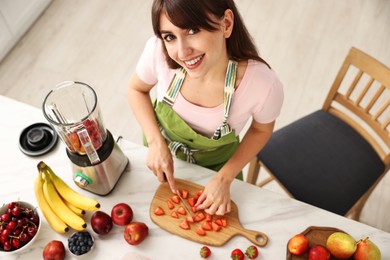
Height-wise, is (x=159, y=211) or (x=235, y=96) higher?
(x=235, y=96)

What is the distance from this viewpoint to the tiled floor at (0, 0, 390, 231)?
2584 millimetres

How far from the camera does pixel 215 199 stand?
1.19 m

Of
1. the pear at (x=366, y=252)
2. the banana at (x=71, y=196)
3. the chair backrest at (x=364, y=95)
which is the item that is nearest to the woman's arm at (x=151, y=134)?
the banana at (x=71, y=196)

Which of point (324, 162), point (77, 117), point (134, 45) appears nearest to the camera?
point (77, 117)

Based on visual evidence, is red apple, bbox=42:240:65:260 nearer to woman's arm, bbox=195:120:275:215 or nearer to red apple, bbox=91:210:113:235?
red apple, bbox=91:210:113:235

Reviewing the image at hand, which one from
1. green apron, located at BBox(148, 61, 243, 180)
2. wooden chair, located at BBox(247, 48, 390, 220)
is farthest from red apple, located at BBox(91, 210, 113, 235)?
wooden chair, located at BBox(247, 48, 390, 220)

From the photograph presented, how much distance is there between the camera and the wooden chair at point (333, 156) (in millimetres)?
1594

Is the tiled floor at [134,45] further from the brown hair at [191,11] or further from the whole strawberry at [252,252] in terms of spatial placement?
the brown hair at [191,11]

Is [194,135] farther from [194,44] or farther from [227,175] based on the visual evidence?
[194,44]

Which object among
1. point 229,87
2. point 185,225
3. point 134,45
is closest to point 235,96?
point 229,87

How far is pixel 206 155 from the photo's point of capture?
148 cm

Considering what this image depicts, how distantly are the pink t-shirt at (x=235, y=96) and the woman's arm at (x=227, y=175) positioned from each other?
6cm

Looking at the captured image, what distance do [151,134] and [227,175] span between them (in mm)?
299

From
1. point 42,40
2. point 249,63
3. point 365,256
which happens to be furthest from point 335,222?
point 42,40
